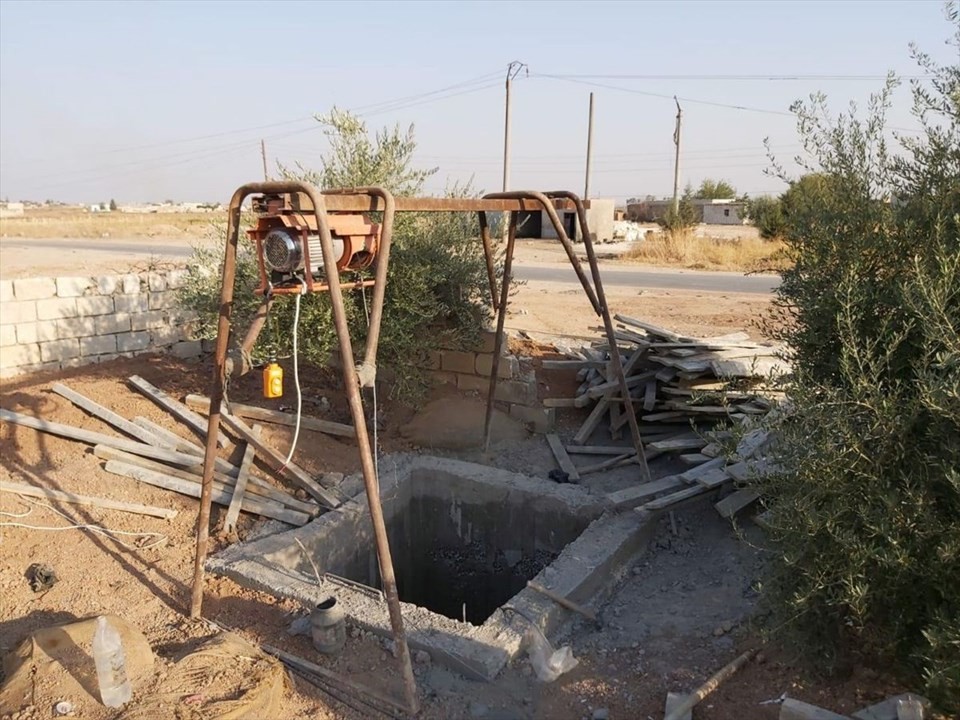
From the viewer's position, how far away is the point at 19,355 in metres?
7.50

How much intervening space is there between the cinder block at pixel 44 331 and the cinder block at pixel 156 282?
1077 mm

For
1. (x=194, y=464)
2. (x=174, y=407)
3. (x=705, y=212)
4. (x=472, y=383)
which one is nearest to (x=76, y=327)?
(x=174, y=407)

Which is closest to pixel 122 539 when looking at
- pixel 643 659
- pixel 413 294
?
pixel 413 294

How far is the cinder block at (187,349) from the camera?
827cm

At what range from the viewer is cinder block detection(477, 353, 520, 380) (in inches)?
258

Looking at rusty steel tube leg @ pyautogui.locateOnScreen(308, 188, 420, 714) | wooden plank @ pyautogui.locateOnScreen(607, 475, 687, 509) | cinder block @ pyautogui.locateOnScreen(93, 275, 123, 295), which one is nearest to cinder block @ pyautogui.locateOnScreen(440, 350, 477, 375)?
wooden plank @ pyautogui.locateOnScreen(607, 475, 687, 509)

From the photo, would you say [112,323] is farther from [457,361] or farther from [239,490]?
[457,361]

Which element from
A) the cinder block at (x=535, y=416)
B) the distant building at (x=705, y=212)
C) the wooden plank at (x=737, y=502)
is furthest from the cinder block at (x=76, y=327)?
the distant building at (x=705, y=212)

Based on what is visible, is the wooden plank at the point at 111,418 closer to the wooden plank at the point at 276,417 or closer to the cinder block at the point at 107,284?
the wooden plank at the point at 276,417

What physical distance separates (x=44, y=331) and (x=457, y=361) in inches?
177

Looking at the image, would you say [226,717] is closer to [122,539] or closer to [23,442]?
[122,539]

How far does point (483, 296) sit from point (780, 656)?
4.11 meters

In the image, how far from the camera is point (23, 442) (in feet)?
18.0

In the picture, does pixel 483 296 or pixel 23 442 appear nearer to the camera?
pixel 23 442
